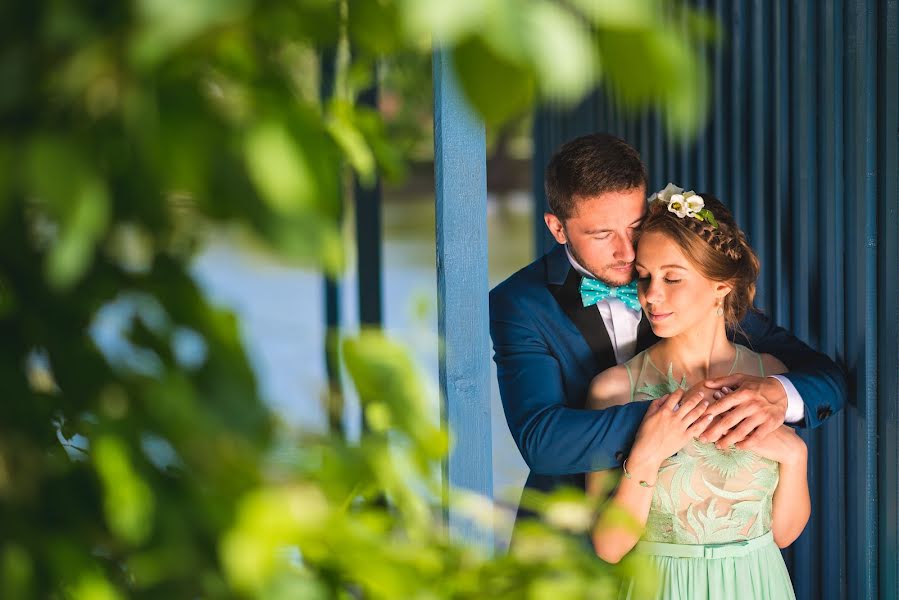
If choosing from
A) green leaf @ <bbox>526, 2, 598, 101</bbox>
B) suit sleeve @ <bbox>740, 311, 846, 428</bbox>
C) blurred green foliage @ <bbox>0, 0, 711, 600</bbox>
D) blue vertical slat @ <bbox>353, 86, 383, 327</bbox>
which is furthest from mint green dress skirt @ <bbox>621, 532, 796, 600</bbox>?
blue vertical slat @ <bbox>353, 86, 383, 327</bbox>

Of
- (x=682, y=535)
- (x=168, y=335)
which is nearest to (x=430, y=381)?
(x=168, y=335)

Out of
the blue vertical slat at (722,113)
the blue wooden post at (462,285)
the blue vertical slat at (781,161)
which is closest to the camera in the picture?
the blue wooden post at (462,285)

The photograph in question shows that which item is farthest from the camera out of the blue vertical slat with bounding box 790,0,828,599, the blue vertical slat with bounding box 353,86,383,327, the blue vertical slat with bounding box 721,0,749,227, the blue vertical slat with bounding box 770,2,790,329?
the blue vertical slat with bounding box 353,86,383,327

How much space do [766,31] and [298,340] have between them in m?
13.7

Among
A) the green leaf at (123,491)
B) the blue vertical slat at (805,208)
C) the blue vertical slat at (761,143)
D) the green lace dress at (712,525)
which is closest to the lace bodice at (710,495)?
the green lace dress at (712,525)

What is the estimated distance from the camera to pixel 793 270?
3.49 metres

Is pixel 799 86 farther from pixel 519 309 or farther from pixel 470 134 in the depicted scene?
pixel 470 134

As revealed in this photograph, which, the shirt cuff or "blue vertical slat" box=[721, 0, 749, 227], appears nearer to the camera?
the shirt cuff

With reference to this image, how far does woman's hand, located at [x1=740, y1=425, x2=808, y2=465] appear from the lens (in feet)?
9.02

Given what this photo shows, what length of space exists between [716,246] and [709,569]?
83 centimetres

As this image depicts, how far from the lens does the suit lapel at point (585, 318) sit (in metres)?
3.10

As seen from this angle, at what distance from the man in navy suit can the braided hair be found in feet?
0.42

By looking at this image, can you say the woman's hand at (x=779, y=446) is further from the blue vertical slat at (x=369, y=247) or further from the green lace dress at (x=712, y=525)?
the blue vertical slat at (x=369, y=247)

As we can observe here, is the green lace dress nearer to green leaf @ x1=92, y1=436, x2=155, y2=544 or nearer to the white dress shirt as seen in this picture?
the white dress shirt
